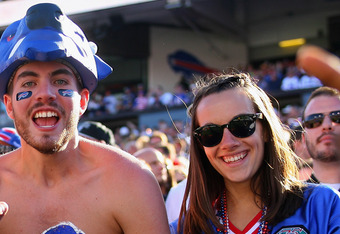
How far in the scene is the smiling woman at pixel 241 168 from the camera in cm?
227

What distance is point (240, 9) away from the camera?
2073 cm

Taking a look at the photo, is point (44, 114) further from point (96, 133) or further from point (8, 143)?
point (96, 133)

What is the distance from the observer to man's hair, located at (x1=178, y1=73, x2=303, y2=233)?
2.30 meters

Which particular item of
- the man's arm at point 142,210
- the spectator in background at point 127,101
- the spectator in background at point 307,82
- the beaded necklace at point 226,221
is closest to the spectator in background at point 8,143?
the man's arm at point 142,210

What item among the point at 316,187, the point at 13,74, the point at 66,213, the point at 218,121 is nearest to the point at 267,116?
the point at 218,121

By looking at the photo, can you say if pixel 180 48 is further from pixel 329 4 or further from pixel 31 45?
pixel 31 45

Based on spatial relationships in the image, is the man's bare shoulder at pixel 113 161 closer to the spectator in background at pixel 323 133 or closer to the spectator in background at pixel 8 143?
the spectator in background at pixel 323 133

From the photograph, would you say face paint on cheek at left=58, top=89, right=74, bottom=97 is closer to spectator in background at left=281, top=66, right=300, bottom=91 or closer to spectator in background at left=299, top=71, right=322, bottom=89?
spectator in background at left=299, top=71, right=322, bottom=89

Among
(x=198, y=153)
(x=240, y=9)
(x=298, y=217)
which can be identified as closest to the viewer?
(x=298, y=217)

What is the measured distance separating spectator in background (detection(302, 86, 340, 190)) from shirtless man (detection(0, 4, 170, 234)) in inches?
53.5

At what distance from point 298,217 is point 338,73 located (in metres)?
1.31

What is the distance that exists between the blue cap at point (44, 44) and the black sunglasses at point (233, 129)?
1.97ft

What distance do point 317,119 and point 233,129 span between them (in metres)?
1.30

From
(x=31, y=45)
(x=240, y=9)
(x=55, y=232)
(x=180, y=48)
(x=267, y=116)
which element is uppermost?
(x=31, y=45)
